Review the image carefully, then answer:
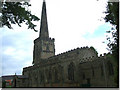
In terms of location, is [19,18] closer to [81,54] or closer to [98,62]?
[98,62]

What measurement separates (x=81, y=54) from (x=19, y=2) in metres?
22.6

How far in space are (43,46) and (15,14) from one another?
134 ft

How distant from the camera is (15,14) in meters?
13.5

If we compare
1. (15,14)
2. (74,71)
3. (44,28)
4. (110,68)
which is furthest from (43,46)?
(15,14)

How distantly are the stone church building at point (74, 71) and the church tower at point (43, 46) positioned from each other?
8290 mm

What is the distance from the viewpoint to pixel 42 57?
5309 centimetres

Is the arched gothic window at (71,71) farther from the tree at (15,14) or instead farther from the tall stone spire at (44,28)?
the tall stone spire at (44,28)

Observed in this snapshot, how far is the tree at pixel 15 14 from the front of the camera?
515 inches

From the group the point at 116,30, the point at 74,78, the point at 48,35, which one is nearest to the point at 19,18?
the point at 116,30

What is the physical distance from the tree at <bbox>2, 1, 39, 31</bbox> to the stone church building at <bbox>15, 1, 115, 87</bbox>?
393 inches

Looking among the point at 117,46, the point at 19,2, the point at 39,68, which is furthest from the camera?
the point at 39,68

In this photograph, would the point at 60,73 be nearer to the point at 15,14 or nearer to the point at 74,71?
the point at 74,71

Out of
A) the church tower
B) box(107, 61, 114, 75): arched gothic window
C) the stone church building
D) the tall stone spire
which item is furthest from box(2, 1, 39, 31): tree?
the tall stone spire

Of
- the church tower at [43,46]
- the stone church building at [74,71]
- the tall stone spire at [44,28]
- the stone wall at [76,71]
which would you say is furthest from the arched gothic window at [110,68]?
the tall stone spire at [44,28]
